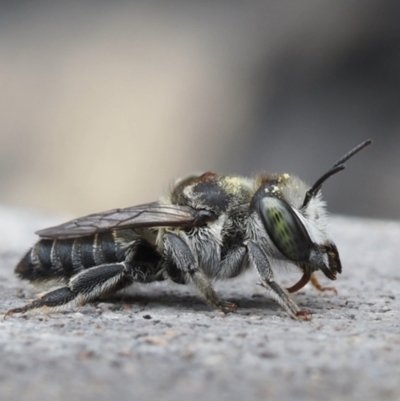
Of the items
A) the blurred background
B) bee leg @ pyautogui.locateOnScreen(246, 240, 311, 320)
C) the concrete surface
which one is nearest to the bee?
bee leg @ pyautogui.locateOnScreen(246, 240, 311, 320)

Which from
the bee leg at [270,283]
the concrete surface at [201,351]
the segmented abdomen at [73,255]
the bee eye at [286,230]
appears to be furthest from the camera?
the segmented abdomen at [73,255]

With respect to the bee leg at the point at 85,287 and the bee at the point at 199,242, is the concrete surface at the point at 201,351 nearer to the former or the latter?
the bee leg at the point at 85,287

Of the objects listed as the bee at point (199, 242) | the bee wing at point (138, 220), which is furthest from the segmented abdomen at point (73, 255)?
the bee wing at point (138, 220)

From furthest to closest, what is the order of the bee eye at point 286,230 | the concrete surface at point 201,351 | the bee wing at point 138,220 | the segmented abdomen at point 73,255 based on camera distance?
1. the segmented abdomen at point 73,255
2. the bee wing at point 138,220
3. the bee eye at point 286,230
4. the concrete surface at point 201,351

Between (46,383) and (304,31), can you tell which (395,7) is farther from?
(46,383)

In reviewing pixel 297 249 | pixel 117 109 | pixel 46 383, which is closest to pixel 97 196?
pixel 117 109

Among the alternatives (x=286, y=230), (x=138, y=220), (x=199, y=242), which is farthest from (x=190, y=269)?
(x=286, y=230)
